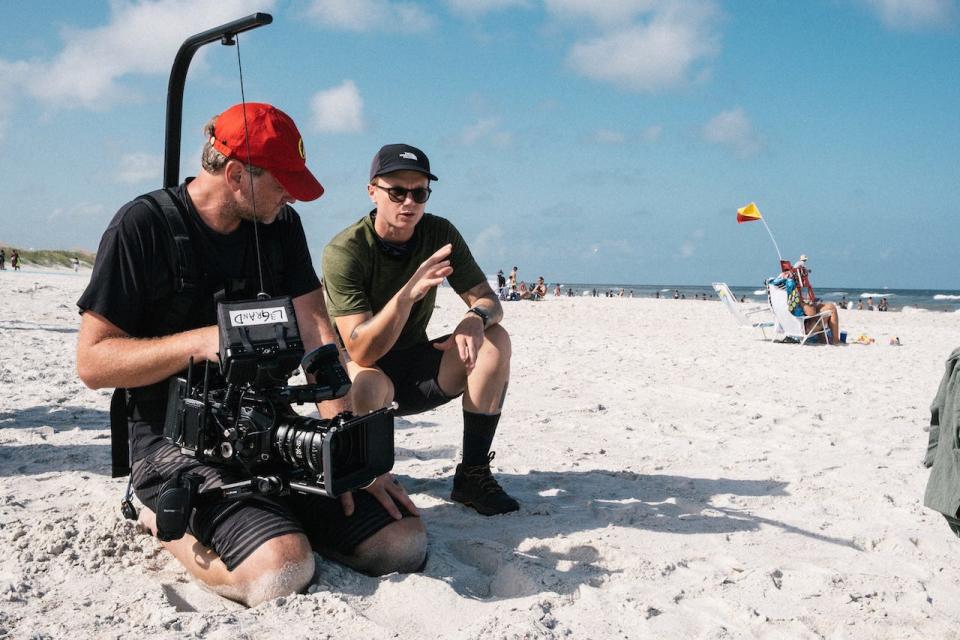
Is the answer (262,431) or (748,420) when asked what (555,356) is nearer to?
(748,420)

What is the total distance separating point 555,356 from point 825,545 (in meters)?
6.56

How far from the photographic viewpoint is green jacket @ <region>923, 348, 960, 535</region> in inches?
70.1

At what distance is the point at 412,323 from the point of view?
3.71 m

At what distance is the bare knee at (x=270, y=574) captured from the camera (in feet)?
7.62

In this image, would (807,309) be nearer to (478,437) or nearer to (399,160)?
(478,437)

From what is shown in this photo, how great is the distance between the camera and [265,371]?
88.3 inches

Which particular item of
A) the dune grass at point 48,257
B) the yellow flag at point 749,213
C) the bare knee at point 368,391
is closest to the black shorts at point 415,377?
the bare knee at point 368,391

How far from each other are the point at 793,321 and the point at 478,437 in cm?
979

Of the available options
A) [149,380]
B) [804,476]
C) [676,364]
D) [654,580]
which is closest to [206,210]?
[149,380]

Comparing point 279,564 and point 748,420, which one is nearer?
point 279,564

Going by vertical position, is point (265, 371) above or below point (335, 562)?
above

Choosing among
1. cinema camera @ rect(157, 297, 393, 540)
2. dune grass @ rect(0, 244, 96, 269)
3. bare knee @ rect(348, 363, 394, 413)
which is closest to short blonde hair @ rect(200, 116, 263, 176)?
cinema camera @ rect(157, 297, 393, 540)

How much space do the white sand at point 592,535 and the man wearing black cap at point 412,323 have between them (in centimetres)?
39

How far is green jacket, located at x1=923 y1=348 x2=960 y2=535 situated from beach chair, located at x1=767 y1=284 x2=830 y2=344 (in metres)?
10.5
